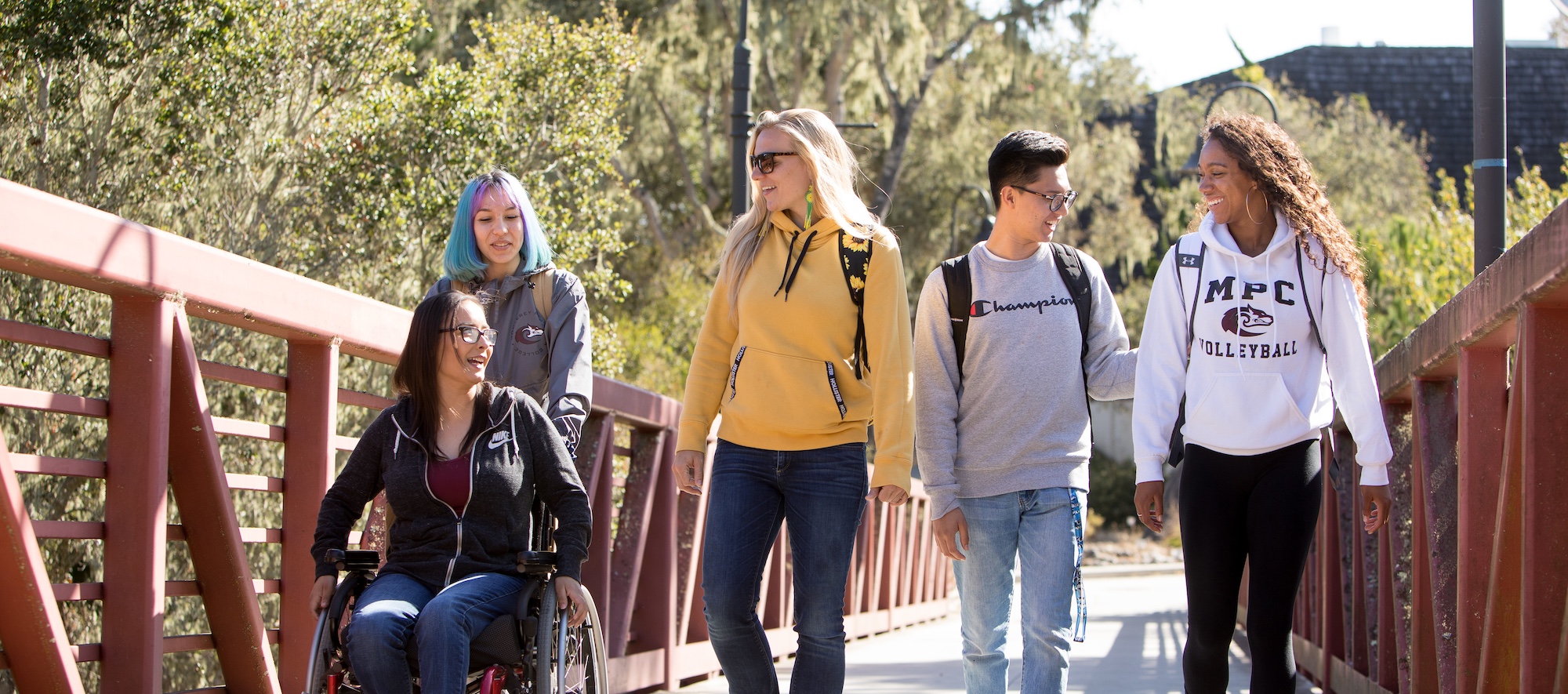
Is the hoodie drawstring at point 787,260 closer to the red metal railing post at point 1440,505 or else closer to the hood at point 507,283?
the hood at point 507,283

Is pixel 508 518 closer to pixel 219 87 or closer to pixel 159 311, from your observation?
pixel 159 311

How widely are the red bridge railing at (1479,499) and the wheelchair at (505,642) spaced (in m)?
2.00

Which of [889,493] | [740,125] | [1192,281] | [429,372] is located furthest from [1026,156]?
[740,125]

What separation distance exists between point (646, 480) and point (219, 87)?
634 centimetres

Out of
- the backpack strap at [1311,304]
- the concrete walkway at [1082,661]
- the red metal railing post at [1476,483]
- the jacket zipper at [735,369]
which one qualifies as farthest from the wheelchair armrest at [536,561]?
the red metal railing post at [1476,483]

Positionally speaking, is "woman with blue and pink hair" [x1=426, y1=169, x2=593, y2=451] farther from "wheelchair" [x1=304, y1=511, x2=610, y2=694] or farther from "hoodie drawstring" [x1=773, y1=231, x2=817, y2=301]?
"wheelchair" [x1=304, y1=511, x2=610, y2=694]

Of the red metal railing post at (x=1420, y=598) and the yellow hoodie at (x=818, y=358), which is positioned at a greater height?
the yellow hoodie at (x=818, y=358)

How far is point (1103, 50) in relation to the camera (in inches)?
1146

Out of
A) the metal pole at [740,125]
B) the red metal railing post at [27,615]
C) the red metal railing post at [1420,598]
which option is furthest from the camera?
the metal pole at [740,125]

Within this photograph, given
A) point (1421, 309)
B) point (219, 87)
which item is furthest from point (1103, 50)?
point (219, 87)

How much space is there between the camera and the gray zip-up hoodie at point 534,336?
434cm

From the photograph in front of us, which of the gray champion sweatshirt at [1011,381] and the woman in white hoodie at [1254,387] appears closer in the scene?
the woman in white hoodie at [1254,387]

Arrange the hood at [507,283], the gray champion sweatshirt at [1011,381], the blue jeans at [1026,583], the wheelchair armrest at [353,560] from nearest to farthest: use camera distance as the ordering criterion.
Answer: the wheelchair armrest at [353,560]
the blue jeans at [1026,583]
the gray champion sweatshirt at [1011,381]
the hood at [507,283]

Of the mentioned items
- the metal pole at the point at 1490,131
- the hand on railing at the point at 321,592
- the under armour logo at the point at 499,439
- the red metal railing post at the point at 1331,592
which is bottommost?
the red metal railing post at the point at 1331,592
